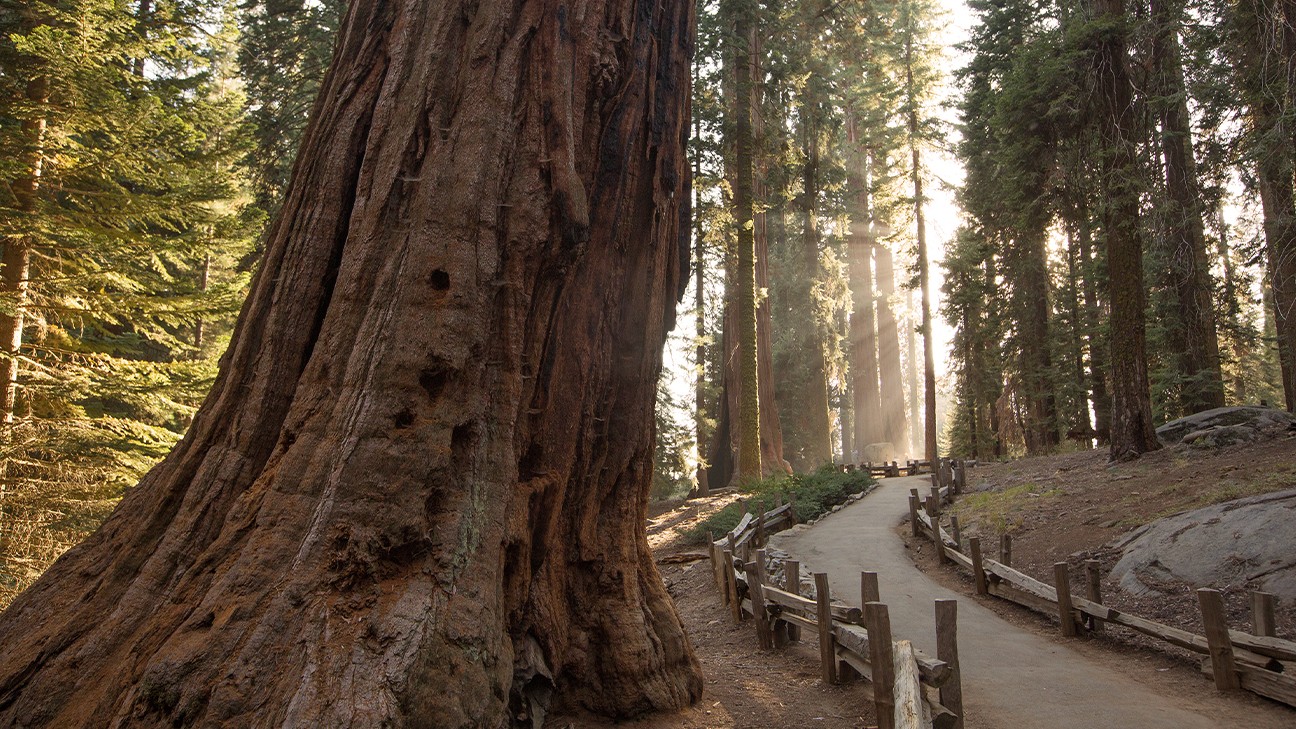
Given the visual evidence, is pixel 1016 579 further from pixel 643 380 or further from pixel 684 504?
pixel 684 504

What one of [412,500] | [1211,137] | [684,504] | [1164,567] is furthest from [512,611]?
[684,504]

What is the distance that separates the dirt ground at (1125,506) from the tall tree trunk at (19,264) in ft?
48.4

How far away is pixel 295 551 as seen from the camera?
13.9 ft

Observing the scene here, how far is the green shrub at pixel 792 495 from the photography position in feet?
57.5

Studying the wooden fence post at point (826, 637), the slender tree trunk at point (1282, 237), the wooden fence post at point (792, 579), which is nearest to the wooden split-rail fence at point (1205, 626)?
the wooden fence post at point (792, 579)

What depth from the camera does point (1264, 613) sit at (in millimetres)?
7184

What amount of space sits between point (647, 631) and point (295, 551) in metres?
3.10

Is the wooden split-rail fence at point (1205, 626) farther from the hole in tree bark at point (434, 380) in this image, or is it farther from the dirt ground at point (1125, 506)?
the hole in tree bark at point (434, 380)

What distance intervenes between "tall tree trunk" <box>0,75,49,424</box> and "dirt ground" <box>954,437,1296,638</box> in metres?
14.7

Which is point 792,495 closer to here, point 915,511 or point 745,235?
point 915,511

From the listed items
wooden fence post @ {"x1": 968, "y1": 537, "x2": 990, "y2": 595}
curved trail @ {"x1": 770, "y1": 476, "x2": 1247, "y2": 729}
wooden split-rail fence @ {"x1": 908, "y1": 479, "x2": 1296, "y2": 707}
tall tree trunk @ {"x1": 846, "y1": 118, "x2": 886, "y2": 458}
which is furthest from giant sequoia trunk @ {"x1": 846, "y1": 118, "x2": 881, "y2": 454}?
wooden split-rail fence @ {"x1": 908, "y1": 479, "x2": 1296, "y2": 707}

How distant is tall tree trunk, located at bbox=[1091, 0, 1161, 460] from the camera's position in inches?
629

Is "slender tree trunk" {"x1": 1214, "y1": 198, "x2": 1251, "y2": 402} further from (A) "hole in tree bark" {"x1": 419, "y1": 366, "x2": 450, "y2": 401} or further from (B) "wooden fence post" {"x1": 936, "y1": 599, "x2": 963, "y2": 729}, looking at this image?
(A) "hole in tree bark" {"x1": 419, "y1": 366, "x2": 450, "y2": 401}

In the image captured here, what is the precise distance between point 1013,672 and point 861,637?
2105 millimetres
